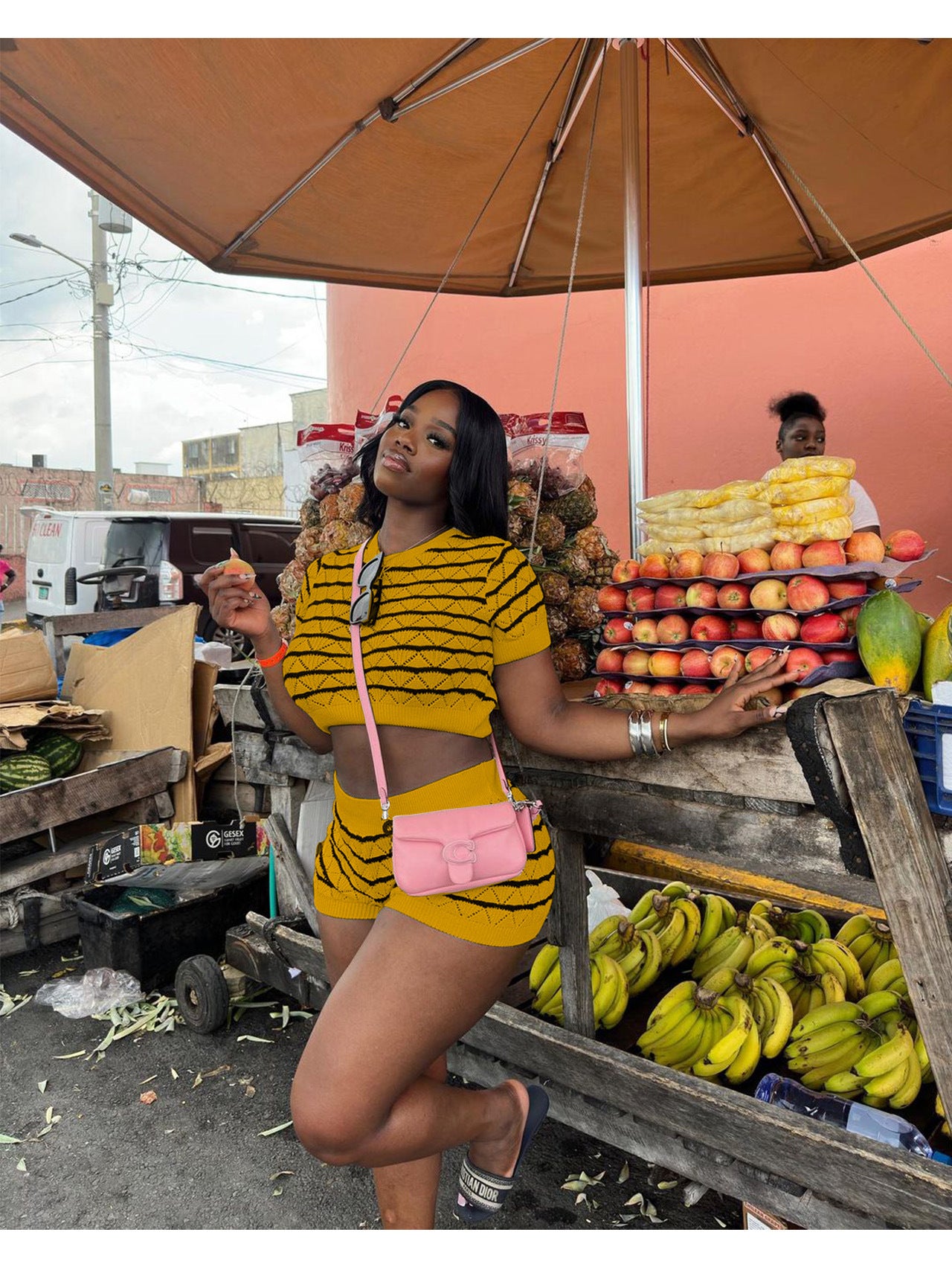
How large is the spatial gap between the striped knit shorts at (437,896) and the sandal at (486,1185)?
24.5 inches

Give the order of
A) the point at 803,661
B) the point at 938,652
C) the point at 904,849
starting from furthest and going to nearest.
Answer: the point at 803,661
the point at 938,652
the point at 904,849

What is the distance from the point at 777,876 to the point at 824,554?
88 centimetres

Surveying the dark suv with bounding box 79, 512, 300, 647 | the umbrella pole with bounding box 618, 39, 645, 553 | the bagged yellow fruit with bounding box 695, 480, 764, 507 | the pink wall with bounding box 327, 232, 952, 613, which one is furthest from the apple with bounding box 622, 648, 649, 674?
the dark suv with bounding box 79, 512, 300, 647

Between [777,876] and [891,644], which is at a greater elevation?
[891,644]

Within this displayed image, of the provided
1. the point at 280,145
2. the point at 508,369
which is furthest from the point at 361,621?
the point at 508,369

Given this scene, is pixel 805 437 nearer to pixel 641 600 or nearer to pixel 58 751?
pixel 641 600

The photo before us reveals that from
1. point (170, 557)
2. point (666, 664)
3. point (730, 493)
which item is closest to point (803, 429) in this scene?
point (730, 493)

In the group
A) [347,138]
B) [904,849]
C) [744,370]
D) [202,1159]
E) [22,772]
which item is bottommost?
[202,1159]

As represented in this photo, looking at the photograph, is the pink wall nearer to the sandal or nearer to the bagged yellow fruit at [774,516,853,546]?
the bagged yellow fruit at [774,516,853,546]

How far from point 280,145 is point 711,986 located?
139 inches

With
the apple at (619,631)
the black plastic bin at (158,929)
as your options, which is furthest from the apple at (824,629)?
the black plastic bin at (158,929)

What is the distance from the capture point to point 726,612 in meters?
2.30

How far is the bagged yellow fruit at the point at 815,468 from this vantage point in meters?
2.26

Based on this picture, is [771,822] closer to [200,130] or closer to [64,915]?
[200,130]
